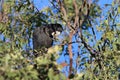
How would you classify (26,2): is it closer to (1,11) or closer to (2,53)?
(1,11)

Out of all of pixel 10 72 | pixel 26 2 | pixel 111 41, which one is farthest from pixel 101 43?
pixel 10 72

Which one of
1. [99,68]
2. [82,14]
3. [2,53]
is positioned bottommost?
[99,68]

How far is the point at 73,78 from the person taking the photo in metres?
2.92

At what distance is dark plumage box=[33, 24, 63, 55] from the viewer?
604cm

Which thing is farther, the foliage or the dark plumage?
the dark plumage

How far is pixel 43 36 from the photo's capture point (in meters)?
6.27

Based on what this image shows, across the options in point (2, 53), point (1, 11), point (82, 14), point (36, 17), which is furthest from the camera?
point (36, 17)

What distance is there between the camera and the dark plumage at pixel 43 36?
6.04m

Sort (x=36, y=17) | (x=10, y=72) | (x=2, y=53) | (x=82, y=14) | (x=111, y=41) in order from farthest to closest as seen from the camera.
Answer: (x=36, y=17) → (x=111, y=41) → (x=82, y=14) → (x=2, y=53) → (x=10, y=72)

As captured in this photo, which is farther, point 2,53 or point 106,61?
point 106,61

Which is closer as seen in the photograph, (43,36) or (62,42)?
(62,42)

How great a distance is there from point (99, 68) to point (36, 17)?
1.26 metres

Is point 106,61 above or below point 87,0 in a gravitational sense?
below

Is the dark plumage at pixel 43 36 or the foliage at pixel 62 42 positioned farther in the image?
the dark plumage at pixel 43 36
